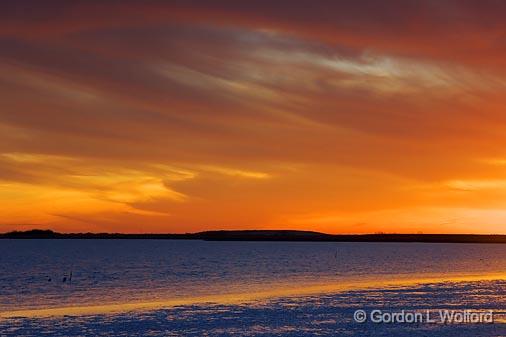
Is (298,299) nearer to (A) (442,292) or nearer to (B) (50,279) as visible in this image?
(A) (442,292)

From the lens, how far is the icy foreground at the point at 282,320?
142ft

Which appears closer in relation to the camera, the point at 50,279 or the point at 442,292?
the point at 442,292

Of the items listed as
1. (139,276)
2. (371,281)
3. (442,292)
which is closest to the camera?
(442,292)

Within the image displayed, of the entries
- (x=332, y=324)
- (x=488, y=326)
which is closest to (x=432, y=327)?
(x=488, y=326)

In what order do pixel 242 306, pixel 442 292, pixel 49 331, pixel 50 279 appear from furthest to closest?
pixel 50 279 < pixel 442 292 < pixel 242 306 < pixel 49 331

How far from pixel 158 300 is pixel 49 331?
76.6ft

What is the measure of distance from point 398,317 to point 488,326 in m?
7.43

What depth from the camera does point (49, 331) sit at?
43.9 meters

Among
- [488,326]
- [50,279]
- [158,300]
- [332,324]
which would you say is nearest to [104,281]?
[50,279]

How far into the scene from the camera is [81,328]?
148 feet

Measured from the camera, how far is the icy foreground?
43.3 m

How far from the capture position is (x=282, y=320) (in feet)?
160

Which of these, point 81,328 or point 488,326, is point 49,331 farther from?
point 488,326

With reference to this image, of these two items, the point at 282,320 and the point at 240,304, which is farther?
the point at 240,304
